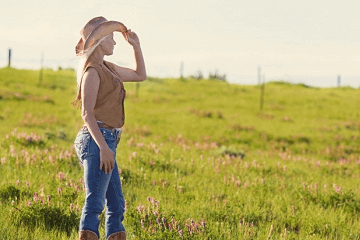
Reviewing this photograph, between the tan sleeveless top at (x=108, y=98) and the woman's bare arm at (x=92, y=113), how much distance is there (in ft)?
0.35

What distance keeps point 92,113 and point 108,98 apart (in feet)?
0.92

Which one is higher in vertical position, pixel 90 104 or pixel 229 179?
pixel 90 104

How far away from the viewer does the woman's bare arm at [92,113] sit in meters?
3.92

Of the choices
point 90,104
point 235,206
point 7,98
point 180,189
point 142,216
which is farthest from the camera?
point 7,98

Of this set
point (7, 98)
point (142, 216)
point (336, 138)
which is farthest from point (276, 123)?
point (142, 216)

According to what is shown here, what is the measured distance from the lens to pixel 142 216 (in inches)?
211

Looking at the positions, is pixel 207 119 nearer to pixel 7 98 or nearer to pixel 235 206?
pixel 7 98

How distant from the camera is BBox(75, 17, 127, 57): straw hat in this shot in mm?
4109

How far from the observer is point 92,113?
13.0 feet

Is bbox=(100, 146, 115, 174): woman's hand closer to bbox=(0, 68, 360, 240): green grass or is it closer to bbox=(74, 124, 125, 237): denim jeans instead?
bbox=(74, 124, 125, 237): denim jeans

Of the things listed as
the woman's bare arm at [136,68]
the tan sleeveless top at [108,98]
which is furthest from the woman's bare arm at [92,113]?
the woman's bare arm at [136,68]

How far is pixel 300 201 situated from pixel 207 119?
62.9 ft

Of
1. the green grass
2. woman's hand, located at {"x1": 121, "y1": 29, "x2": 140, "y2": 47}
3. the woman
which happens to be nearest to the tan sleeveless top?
the woman

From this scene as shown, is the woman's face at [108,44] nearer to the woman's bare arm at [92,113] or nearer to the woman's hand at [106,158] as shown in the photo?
the woman's bare arm at [92,113]
